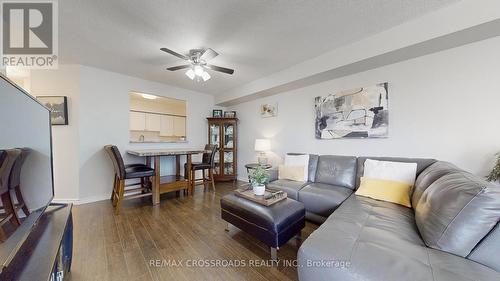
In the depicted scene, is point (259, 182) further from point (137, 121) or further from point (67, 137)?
point (137, 121)

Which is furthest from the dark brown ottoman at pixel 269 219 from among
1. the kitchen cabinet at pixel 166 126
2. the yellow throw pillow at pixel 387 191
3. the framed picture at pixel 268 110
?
the kitchen cabinet at pixel 166 126

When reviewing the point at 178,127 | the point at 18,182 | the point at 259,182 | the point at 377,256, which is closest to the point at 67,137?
the point at 18,182

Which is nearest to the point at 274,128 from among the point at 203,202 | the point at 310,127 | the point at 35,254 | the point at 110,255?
the point at 310,127

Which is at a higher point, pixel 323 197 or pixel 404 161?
pixel 404 161

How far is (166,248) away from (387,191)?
2.35 metres

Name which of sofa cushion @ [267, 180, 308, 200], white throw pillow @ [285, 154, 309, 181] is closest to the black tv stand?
sofa cushion @ [267, 180, 308, 200]

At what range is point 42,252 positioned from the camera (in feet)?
3.06

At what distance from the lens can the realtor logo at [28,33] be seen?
5.70ft

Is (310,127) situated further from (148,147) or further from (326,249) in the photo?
(148,147)

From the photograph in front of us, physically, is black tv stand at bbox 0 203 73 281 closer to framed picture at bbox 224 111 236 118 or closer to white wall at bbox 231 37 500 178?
white wall at bbox 231 37 500 178

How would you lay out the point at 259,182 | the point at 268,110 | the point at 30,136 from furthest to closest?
the point at 268,110 → the point at 259,182 → the point at 30,136

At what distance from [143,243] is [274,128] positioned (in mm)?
2996

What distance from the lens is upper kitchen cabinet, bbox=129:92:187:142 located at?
534 centimetres

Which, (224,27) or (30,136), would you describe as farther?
(224,27)
